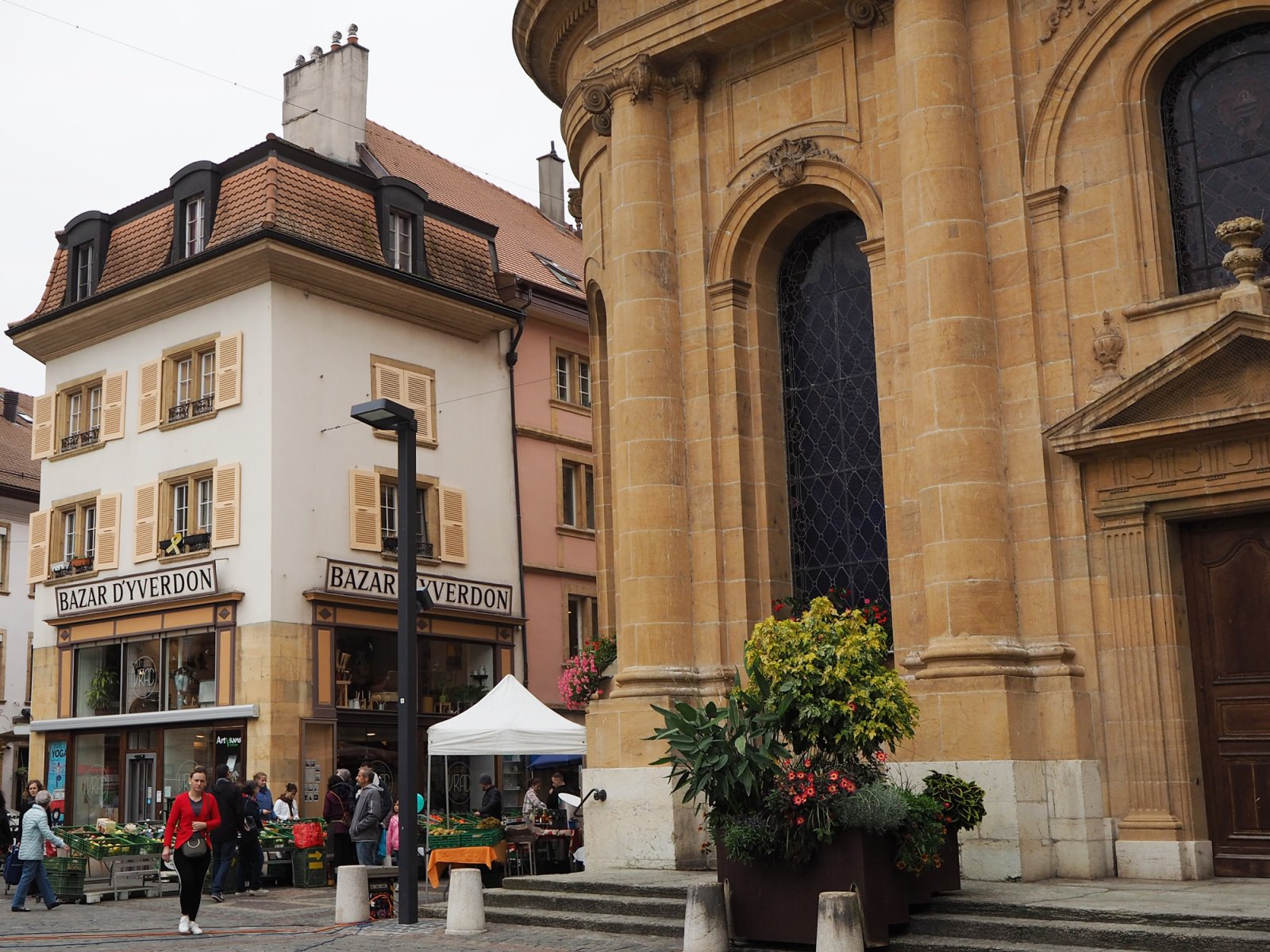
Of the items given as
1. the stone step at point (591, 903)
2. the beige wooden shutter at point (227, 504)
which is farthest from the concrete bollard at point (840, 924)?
the beige wooden shutter at point (227, 504)

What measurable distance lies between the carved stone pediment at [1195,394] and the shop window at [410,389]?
18.0 metres

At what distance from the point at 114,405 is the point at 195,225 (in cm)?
410

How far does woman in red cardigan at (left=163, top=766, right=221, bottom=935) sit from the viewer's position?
49.9 feet

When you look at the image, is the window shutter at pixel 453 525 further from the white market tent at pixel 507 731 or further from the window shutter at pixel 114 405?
the white market tent at pixel 507 731

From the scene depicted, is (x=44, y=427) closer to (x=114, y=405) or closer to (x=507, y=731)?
(x=114, y=405)

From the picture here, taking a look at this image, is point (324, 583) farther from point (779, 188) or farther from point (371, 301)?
point (779, 188)

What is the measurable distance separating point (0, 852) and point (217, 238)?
1275cm

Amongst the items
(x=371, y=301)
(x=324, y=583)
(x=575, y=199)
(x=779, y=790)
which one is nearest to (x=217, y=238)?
(x=371, y=301)

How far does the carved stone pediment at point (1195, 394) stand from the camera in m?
13.4

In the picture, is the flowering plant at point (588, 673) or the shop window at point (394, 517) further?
the shop window at point (394, 517)

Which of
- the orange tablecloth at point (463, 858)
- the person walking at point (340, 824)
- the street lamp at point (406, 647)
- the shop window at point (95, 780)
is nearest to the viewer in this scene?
the street lamp at point (406, 647)

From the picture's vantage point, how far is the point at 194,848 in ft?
50.1

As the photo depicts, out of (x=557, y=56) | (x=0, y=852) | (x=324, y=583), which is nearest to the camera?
(x=557, y=56)

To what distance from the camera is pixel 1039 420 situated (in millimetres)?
14719
